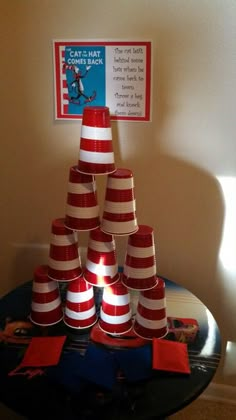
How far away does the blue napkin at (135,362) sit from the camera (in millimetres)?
750

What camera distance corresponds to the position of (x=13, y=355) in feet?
2.64

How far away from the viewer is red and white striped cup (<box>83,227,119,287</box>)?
87cm

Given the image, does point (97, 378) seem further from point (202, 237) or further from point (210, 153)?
point (210, 153)

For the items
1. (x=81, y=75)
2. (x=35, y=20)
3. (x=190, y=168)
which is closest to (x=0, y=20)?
(x=35, y=20)

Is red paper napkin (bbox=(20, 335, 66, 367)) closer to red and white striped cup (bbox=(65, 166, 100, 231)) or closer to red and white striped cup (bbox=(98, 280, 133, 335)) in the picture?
A: red and white striped cup (bbox=(98, 280, 133, 335))

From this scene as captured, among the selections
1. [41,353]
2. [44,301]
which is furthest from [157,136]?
[41,353]

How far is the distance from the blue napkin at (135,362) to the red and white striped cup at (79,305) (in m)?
0.12

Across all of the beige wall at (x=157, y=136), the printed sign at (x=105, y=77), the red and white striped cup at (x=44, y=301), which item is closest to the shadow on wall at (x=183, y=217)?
the beige wall at (x=157, y=136)

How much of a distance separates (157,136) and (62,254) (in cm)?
45

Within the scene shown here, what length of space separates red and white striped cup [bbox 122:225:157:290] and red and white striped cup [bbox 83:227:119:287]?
1.9 inches

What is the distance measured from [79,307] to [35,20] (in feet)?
2.61

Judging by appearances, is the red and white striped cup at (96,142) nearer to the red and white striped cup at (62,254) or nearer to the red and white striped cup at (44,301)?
the red and white striped cup at (62,254)

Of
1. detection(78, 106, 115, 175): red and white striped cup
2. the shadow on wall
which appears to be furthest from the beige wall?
detection(78, 106, 115, 175): red and white striped cup

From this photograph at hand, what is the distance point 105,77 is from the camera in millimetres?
991
